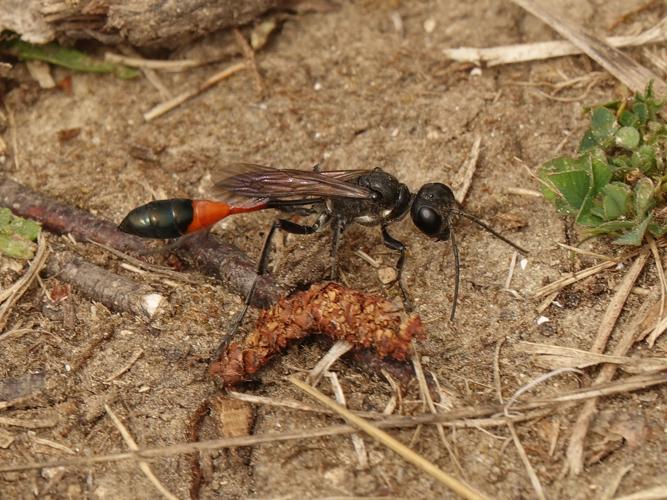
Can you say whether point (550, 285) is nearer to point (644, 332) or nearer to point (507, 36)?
point (644, 332)

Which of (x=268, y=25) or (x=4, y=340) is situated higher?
(x=268, y=25)

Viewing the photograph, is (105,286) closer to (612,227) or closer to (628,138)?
(612,227)

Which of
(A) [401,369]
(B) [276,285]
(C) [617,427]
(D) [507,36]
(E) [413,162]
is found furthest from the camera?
(D) [507,36]

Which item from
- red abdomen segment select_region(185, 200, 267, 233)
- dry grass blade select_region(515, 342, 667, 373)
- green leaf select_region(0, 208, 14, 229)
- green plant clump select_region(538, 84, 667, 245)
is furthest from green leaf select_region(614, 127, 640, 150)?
green leaf select_region(0, 208, 14, 229)

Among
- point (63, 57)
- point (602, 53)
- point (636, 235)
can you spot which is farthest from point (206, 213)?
point (602, 53)

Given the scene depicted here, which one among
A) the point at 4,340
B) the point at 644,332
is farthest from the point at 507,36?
the point at 4,340

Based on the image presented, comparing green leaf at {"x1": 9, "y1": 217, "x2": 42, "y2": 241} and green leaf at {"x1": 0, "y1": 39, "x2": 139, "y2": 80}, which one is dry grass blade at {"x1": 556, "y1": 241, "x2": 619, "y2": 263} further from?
green leaf at {"x1": 0, "y1": 39, "x2": 139, "y2": 80}
